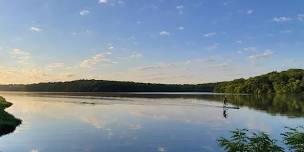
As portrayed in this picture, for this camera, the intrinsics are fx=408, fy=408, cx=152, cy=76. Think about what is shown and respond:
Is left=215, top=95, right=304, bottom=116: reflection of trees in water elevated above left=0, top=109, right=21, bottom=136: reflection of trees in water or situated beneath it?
elevated above

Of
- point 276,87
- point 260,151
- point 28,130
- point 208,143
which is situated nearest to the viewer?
point 260,151

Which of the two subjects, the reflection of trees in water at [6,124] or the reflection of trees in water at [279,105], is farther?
the reflection of trees in water at [279,105]

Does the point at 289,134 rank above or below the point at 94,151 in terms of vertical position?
above

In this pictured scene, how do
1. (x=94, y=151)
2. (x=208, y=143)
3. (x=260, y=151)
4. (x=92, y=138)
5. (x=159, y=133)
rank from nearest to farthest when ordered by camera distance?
1. (x=260, y=151)
2. (x=94, y=151)
3. (x=208, y=143)
4. (x=92, y=138)
5. (x=159, y=133)

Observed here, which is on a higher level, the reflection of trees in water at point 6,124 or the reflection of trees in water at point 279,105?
the reflection of trees in water at point 279,105

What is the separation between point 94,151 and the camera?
100 ft

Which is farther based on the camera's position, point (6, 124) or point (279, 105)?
point (279, 105)

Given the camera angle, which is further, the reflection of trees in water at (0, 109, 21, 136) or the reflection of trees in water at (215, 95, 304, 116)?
the reflection of trees in water at (215, 95, 304, 116)

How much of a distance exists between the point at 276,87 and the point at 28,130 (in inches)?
6590

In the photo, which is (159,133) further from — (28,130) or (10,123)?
(10,123)

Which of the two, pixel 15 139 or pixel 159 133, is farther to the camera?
pixel 159 133

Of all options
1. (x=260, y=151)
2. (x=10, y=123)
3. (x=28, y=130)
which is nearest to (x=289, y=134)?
(x=260, y=151)

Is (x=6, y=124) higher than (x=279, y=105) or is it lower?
lower

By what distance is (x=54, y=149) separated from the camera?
1230 inches
